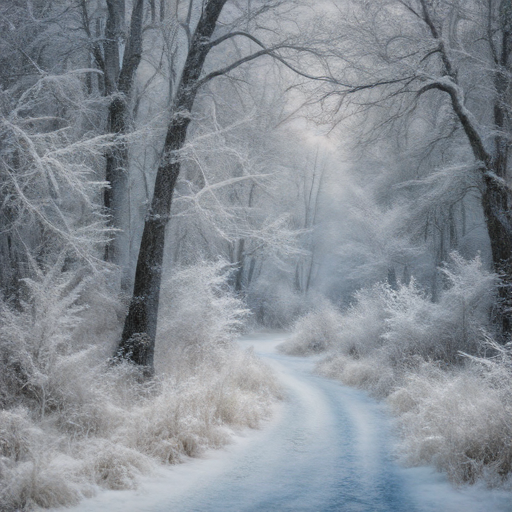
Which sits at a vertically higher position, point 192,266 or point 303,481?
point 192,266

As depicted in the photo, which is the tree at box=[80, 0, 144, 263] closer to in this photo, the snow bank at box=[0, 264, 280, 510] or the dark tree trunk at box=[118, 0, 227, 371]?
the dark tree trunk at box=[118, 0, 227, 371]

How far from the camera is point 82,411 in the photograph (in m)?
4.85

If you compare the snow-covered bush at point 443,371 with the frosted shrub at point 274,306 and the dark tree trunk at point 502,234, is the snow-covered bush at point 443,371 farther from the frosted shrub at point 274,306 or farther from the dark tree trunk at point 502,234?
the frosted shrub at point 274,306

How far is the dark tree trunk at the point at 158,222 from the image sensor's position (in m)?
6.98

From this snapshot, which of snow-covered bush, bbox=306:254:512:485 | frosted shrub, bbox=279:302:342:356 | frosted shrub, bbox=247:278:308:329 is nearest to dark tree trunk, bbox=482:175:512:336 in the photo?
snow-covered bush, bbox=306:254:512:485

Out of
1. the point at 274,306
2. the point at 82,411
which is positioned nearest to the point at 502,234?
the point at 82,411

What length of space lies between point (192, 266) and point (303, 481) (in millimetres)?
5908

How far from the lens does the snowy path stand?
396 cm

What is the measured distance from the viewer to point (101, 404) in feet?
16.1

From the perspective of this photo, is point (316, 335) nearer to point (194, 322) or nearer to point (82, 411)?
point (194, 322)

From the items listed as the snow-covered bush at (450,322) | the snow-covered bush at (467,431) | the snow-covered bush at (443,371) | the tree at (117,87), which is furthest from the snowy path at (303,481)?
the tree at (117,87)

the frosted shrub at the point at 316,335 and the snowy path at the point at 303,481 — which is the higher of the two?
the snowy path at the point at 303,481

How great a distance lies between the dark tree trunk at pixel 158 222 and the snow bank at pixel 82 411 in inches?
22.2

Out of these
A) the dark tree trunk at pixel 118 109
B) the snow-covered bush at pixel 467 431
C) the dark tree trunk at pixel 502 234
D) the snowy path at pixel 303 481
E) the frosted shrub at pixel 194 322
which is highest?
the dark tree trunk at pixel 118 109
